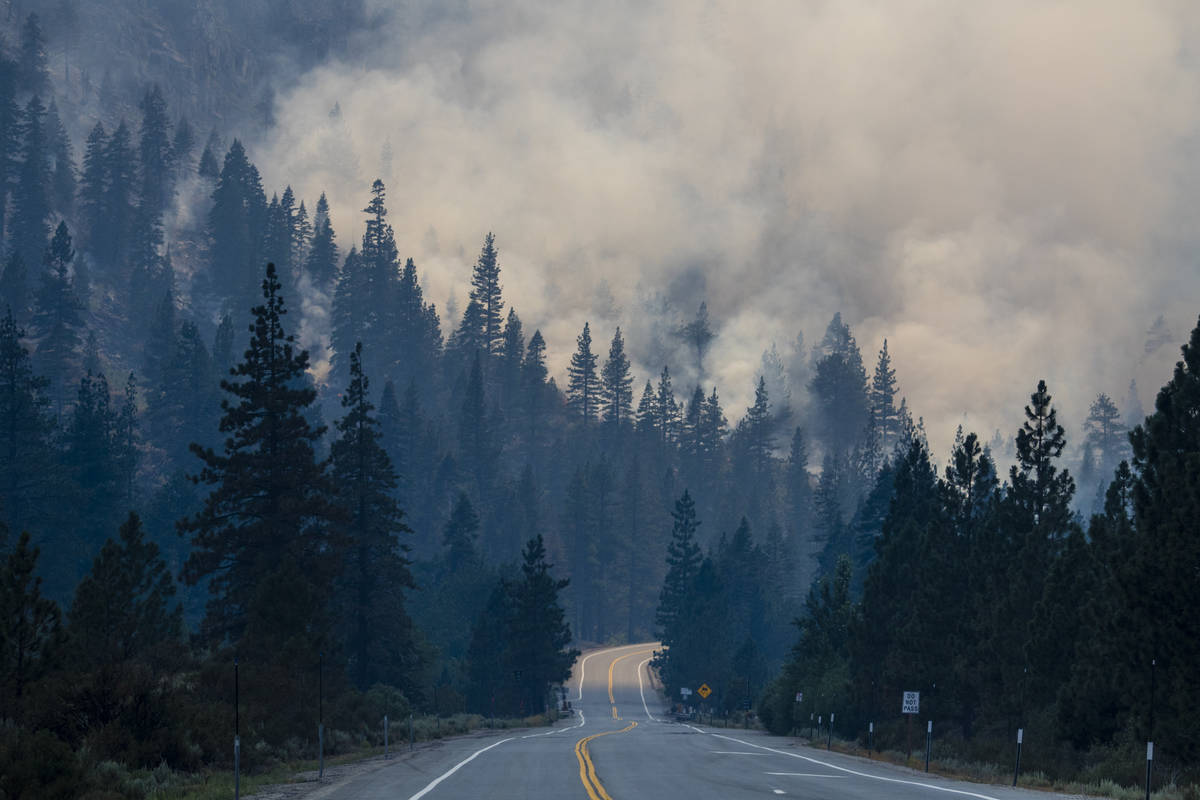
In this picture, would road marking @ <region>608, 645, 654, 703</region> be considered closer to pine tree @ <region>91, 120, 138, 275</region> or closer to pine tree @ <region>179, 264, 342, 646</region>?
pine tree @ <region>179, 264, 342, 646</region>

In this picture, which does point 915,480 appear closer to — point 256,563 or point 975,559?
point 975,559

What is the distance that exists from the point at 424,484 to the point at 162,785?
449 feet

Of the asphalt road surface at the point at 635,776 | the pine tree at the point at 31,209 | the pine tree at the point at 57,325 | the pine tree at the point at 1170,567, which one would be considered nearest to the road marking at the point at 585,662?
the pine tree at the point at 57,325

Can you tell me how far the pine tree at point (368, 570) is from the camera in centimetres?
5972

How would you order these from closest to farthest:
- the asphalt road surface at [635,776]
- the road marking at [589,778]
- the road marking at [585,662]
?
the road marking at [589,778]
the asphalt road surface at [635,776]
the road marking at [585,662]

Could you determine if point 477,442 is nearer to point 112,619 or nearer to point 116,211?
point 116,211

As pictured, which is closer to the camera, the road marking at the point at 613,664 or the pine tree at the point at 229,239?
the road marking at the point at 613,664

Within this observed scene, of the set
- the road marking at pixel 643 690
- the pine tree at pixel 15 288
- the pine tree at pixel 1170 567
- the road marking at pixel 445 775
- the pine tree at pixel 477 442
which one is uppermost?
the pine tree at pixel 15 288

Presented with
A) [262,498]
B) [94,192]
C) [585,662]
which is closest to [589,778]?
[262,498]

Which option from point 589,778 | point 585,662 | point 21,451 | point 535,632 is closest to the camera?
point 589,778

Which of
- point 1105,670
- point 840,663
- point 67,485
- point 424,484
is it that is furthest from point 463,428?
point 1105,670

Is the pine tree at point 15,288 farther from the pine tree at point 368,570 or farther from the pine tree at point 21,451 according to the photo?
the pine tree at point 368,570

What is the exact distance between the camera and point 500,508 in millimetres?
162375

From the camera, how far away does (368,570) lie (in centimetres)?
6038
